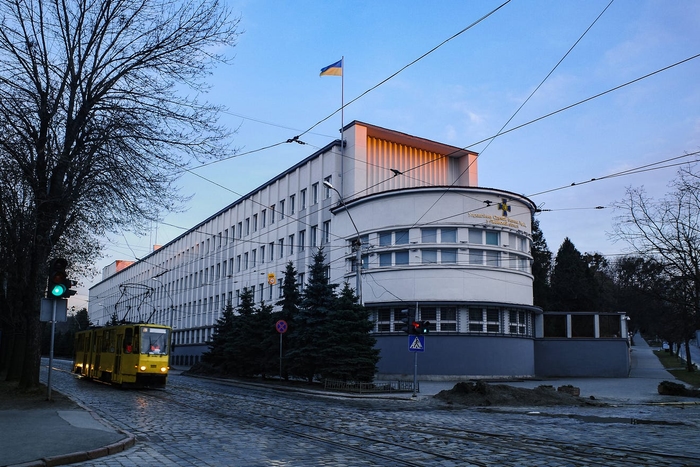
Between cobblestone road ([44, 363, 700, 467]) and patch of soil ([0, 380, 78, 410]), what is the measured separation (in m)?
1.04

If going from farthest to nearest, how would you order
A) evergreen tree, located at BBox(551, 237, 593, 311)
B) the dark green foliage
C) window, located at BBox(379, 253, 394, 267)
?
1. evergreen tree, located at BBox(551, 237, 593, 311)
2. window, located at BBox(379, 253, 394, 267)
3. the dark green foliage

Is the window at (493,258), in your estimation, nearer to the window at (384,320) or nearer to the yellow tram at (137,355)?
the window at (384,320)

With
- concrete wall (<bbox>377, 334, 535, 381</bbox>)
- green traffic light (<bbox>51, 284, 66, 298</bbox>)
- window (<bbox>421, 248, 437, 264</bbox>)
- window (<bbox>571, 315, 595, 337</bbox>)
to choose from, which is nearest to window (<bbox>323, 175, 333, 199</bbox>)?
window (<bbox>421, 248, 437, 264</bbox>)

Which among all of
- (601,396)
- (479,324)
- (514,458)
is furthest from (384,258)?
(514,458)

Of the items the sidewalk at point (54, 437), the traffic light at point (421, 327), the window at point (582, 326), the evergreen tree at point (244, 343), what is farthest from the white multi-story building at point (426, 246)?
the sidewalk at point (54, 437)

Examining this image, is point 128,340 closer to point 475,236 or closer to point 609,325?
point 475,236

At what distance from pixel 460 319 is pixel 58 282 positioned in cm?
2597

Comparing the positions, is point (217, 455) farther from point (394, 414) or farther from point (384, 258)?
point (384, 258)

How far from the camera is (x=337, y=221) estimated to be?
1842 inches

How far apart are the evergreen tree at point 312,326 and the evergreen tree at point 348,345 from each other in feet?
1.77

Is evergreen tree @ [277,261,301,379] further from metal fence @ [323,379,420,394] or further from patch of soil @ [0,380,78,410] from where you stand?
patch of soil @ [0,380,78,410]

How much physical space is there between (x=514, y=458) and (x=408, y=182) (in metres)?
40.5

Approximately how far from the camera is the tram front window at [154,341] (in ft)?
92.8

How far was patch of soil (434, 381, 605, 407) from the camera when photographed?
22375mm
